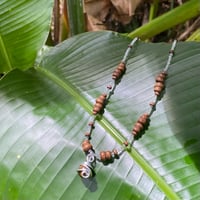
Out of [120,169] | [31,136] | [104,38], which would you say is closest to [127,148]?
[120,169]

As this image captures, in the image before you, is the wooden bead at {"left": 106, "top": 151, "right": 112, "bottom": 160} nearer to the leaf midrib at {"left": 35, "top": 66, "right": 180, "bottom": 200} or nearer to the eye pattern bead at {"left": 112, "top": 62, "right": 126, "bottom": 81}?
the leaf midrib at {"left": 35, "top": 66, "right": 180, "bottom": 200}

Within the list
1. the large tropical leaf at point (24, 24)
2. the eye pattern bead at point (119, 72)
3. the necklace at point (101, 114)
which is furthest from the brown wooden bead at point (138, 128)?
the large tropical leaf at point (24, 24)

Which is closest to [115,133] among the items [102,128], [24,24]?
[102,128]

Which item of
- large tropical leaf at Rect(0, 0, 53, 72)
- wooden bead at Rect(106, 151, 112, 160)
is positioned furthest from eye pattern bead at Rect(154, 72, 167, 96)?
large tropical leaf at Rect(0, 0, 53, 72)

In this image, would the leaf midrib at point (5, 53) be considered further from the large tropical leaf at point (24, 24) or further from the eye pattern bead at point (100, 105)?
the eye pattern bead at point (100, 105)

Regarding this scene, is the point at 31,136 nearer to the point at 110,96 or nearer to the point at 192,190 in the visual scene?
the point at 110,96

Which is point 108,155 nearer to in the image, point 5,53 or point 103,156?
point 103,156
